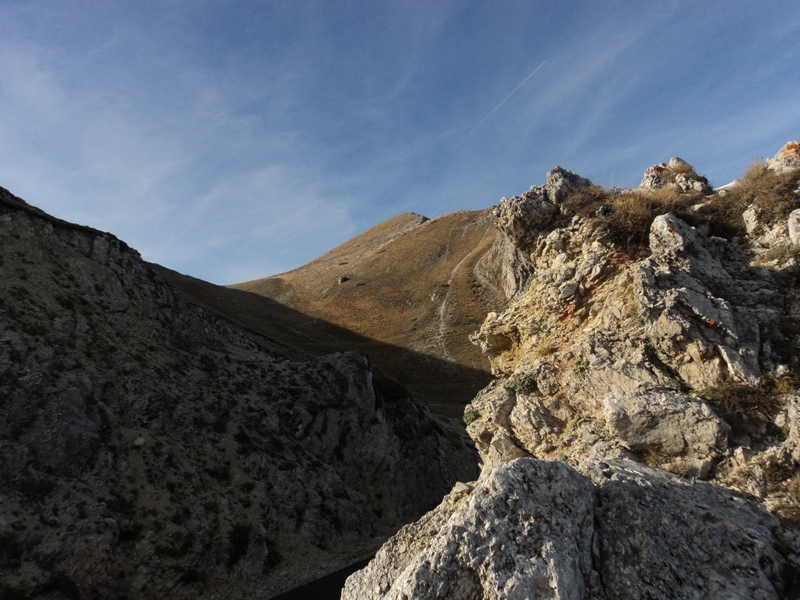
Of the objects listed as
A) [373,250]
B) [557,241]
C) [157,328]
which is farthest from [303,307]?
[557,241]

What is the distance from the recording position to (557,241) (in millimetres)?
14523

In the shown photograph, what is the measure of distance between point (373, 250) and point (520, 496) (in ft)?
506

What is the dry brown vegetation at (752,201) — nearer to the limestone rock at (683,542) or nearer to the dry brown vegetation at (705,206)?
the dry brown vegetation at (705,206)

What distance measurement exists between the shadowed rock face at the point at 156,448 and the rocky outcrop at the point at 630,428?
1822 cm

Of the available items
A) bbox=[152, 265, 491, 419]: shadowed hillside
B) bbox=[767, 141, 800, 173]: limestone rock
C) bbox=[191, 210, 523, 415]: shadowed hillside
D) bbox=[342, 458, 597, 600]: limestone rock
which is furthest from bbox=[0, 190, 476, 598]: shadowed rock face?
bbox=[191, 210, 523, 415]: shadowed hillside

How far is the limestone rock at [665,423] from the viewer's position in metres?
8.34

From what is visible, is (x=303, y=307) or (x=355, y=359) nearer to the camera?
(x=355, y=359)

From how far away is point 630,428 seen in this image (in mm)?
9234

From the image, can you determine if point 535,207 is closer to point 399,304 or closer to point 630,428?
Result: point 630,428

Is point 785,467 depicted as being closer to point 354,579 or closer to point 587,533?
point 587,533

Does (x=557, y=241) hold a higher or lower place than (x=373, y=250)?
lower

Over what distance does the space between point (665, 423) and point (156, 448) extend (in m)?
27.0

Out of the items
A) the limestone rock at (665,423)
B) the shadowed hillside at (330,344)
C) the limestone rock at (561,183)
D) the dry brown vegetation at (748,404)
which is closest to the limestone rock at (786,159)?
the limestone rock at (561,183)

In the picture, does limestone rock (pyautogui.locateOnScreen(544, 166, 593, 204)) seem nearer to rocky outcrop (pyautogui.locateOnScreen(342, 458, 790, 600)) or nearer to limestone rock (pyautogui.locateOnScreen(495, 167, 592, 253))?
limestone rock (pyautogui.locateOnScreen(495, 167, 592, 253))
